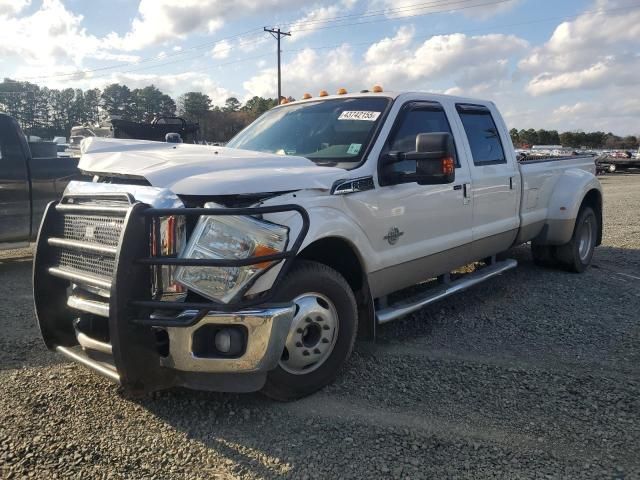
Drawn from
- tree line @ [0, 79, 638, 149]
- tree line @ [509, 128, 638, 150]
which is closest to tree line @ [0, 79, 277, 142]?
tree line @ [0, 79, 638, 149]

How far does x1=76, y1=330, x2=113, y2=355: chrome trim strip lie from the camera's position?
283 cm

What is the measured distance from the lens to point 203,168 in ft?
9.99

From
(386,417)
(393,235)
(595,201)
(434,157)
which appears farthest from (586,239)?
(386,417)

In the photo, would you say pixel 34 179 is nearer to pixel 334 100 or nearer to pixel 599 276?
pixel 334 100

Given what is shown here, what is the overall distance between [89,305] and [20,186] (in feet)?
14.8

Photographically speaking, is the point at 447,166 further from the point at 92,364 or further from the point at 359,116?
the point at 92,364

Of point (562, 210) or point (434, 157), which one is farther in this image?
point (562, 210)

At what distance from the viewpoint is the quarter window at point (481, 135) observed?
5004 mm

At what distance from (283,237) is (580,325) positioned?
3114 mm

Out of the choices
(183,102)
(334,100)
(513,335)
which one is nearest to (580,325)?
(513,335)

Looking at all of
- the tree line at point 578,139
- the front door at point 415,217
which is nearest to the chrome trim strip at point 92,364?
the front door at point 415,217

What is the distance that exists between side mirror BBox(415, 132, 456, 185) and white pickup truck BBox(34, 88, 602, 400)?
11mm

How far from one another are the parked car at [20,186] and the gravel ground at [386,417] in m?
2.40

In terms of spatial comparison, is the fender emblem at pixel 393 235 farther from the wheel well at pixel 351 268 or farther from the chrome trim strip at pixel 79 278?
the chrome trim strip at pixel 79 278
